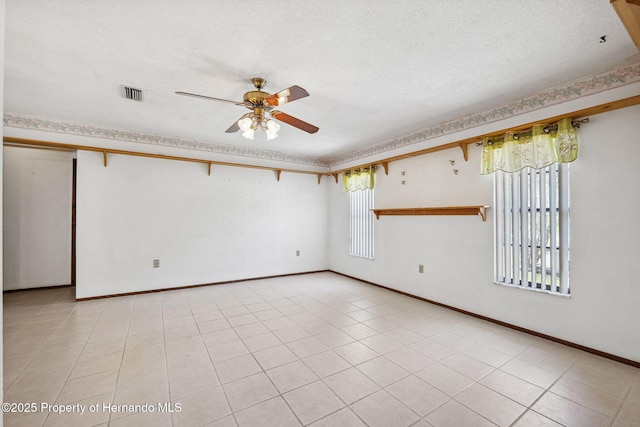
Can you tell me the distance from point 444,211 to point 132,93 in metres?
4.15

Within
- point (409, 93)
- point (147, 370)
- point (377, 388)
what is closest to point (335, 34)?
point (409, 93)

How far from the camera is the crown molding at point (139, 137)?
3.93m

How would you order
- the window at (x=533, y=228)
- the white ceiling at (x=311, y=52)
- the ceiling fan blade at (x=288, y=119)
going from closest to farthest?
the white ceiling at (x=311, y=52)
the ceiling fan blade at (x=288, y=119)
the window at (x=533, y=228)

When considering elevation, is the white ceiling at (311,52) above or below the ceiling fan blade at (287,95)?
above

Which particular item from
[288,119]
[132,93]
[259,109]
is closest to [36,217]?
[132,93]

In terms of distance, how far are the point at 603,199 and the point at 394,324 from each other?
245 cm

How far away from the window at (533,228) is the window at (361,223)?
2.29 metres

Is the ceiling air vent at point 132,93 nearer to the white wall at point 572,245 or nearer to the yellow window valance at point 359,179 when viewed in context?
the yellow window valance at point 359,179

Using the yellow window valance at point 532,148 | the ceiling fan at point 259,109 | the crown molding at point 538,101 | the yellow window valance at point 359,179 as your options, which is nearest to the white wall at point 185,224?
the yellow window valance at point 359,179

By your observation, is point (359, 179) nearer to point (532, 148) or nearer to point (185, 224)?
point (532, 148)

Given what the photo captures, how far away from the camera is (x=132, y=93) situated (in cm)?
315

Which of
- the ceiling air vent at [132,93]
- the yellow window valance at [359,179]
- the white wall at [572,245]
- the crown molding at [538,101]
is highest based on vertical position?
the ceiling air vent at [132,93]

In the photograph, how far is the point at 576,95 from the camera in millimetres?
2865

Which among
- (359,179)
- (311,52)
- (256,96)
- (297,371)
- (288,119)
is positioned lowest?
(297,371)
